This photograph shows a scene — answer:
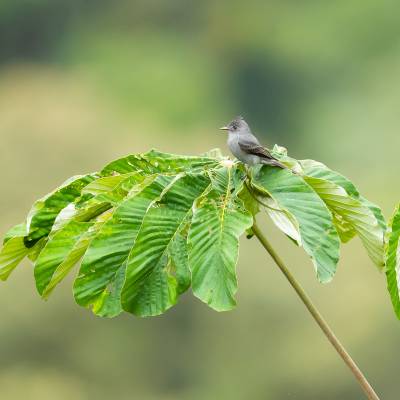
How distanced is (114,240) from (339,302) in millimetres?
16377

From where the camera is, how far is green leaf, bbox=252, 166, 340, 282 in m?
2.25

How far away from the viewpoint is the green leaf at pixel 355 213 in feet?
7.83

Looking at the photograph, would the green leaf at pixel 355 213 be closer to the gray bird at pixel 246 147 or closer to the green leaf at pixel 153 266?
the gray bird at pixel 246 147

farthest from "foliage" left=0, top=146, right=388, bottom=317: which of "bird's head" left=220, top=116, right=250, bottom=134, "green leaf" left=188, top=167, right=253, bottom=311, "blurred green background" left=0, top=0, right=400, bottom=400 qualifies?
"blurred green background" left=0, top=0, right=400, bottom=400

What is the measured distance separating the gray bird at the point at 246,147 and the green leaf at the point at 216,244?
19 cm

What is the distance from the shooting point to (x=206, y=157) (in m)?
2.55

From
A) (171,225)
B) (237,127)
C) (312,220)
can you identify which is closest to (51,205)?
(171,225)

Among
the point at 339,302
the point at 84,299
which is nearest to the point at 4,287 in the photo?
the point at 339,302

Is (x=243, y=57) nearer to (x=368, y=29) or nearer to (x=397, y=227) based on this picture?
(x=368, y=29)

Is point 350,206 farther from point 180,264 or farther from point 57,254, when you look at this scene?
point 57,254

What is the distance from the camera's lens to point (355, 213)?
95.3 inches

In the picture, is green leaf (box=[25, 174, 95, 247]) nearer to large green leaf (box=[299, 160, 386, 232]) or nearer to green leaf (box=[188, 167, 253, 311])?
green leaf (box=[188, 167, 253, 311])

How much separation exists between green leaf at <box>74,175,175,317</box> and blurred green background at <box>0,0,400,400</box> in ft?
27.3

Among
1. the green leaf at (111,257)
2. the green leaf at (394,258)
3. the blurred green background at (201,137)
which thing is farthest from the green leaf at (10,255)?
the blurred green background at (201,137)
